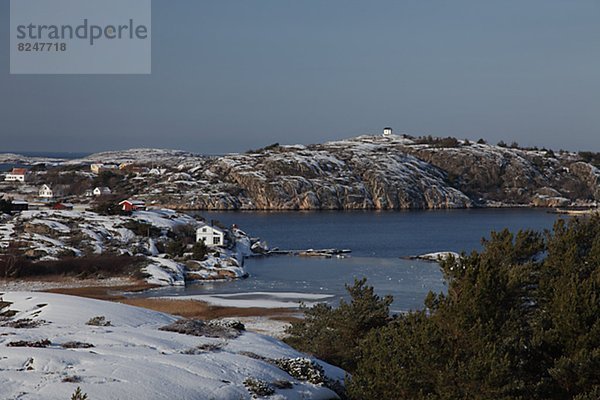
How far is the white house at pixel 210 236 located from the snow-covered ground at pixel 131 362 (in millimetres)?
56490

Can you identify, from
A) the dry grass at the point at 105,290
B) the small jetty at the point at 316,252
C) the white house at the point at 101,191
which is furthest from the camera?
the white house at the point at 101,191

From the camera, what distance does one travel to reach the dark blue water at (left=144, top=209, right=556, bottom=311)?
6084cm

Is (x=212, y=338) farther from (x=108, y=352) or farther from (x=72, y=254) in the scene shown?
(x=72, y=254)

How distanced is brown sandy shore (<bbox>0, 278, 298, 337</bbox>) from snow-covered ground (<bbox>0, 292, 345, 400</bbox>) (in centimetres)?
1568

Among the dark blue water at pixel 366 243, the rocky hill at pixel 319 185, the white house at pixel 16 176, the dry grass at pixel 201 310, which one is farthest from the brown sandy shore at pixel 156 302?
the white house at pixel 16 176

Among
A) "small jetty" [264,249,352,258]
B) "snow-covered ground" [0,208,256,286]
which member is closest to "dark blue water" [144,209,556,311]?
"small jetty" [264,249,352,258]

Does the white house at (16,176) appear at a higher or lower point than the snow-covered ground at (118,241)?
higher

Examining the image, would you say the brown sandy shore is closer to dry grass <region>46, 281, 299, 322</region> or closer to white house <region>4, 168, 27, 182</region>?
dry grass <region>46, 281, 299, 322</region>

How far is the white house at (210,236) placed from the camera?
264ft

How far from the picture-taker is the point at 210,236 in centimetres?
8094

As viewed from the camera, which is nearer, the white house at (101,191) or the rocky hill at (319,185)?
the white house at (101,191)

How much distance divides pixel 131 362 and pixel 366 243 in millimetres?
83065

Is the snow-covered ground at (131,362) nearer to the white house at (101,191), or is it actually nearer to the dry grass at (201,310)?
the dry grass at (201,310)

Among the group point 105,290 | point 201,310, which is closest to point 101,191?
point 105,290
